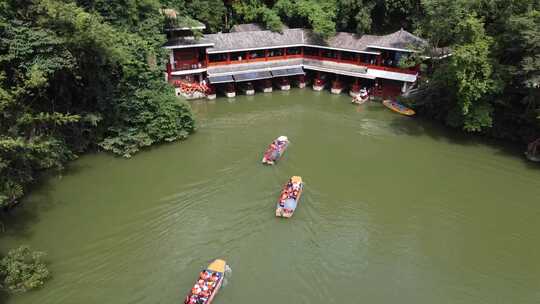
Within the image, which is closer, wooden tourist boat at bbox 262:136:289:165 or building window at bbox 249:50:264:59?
wooden tourist boat at bbox 262:136:289:165

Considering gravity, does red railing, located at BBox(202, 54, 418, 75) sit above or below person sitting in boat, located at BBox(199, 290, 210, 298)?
above

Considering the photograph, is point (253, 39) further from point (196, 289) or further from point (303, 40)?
point (196, 289)

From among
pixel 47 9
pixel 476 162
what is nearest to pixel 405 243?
pixel 476 162

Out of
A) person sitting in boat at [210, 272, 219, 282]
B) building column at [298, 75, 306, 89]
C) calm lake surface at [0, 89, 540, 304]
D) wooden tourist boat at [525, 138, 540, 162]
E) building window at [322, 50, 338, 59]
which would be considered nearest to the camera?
person sitting in boat at [210, 272, 219, 282]

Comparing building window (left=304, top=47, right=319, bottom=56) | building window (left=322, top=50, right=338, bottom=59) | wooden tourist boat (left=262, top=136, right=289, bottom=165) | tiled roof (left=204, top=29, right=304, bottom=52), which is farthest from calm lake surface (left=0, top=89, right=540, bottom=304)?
building window (left=304, top=47, right=319, bottom=56)

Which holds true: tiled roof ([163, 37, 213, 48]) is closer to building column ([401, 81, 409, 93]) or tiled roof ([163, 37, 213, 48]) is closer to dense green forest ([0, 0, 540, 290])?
dense green forest ([0, 0, 540, 290])

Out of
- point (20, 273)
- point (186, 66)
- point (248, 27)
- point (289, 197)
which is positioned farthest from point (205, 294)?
point (248, 27)

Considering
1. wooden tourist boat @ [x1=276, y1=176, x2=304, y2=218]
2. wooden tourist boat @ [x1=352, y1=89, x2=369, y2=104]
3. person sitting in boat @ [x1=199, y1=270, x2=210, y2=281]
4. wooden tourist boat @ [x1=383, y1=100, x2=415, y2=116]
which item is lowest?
person sitting in boat @ [x1=199, y1=270, x2=210, y2=281]
